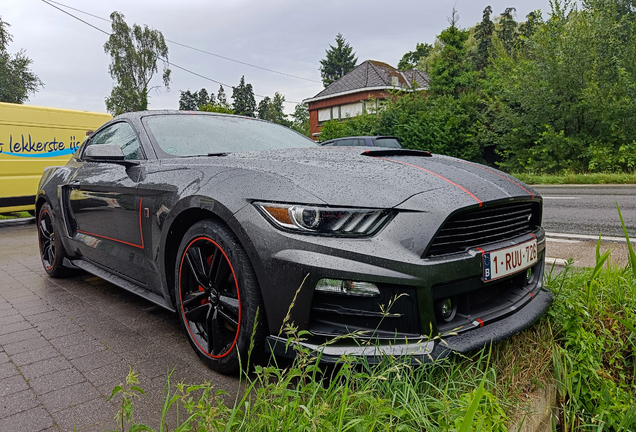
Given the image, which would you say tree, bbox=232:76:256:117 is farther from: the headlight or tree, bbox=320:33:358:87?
the headlight

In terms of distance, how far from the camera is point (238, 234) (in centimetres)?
194

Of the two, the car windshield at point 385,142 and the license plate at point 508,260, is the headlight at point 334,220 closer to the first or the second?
the license plate at point 508,260

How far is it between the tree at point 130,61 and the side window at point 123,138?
39806 mm

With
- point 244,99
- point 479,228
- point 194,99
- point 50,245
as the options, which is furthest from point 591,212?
point 194,99

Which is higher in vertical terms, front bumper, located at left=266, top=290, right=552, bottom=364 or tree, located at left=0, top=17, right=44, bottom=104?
tree, located at left=0, top=17, right=44, bottom=104

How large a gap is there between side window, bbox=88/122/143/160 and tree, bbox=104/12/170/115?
39.8 metres

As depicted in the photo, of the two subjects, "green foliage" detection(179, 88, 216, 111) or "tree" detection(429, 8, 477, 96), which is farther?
"green foliage" detection(179, 88, 216, 111)

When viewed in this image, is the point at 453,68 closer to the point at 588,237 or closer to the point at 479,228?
the point at 588,237

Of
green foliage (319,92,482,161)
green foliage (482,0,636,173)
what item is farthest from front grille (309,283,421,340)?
green foliage (319,92,482,161)

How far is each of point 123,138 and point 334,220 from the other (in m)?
2.23

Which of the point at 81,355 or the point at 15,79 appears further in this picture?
the point at 15,79

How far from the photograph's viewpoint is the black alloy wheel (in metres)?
4.04

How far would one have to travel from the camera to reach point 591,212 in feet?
23.7

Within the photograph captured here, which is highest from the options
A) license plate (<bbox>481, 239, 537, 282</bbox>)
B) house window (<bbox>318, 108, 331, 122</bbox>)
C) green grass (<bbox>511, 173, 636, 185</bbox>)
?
house window (<bbox>318, 108, 331, 122</bbox>)
